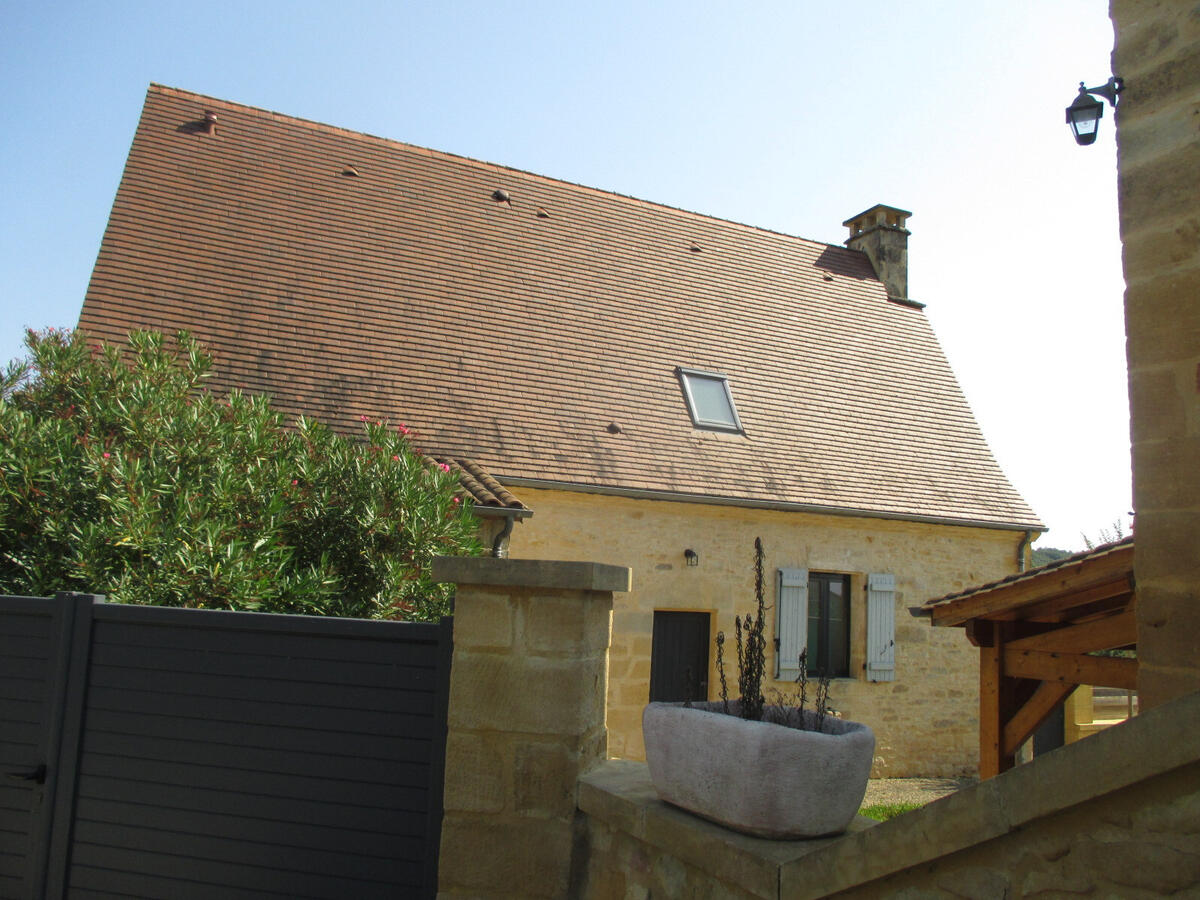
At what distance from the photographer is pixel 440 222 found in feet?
39.9

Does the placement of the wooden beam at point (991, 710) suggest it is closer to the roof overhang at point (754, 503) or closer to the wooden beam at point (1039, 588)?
the wooden beam at point (1039, 588)

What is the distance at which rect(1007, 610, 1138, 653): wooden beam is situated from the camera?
5.09 metres

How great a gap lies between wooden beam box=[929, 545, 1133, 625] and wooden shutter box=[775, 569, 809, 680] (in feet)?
15.5

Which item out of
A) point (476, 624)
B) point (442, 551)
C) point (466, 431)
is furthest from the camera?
point (466, 431)

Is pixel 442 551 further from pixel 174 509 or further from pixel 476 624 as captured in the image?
pixel 476 624

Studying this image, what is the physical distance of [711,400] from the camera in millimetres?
11578

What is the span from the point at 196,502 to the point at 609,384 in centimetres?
623

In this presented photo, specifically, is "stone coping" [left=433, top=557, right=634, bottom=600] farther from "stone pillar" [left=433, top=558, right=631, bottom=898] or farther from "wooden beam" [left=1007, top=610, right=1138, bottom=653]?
"wooden beam" [left=1007, top=610, right=1138, bottom=653]

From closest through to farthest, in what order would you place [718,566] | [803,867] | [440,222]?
1. [803,867]
2. [718,566]
3. [440,222]

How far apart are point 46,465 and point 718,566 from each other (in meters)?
6.82

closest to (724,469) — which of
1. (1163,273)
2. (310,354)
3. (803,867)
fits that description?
(310,354)

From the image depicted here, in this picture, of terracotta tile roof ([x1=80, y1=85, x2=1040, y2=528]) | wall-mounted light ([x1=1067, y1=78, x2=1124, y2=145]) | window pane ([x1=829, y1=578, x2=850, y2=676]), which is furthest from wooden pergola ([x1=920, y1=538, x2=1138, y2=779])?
window pane ([x1=829, y1=578, x2=850, y2=676])

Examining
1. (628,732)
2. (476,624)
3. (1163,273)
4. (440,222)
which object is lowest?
(628,732)

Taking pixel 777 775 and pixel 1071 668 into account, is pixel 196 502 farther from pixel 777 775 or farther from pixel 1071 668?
pixel 1071 668
